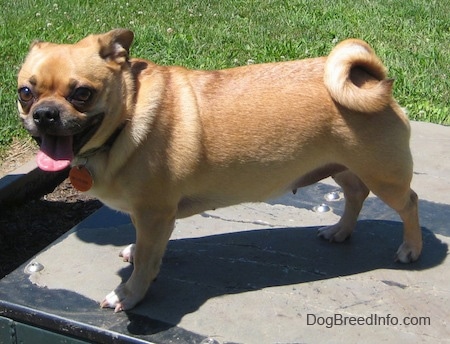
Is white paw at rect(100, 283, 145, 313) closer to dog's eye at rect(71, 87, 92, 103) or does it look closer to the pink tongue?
the pink tongue

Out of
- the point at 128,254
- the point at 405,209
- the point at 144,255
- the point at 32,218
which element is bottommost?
the point at 32,218

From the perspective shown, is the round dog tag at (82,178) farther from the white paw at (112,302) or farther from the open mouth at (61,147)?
the white paw at (112,302)

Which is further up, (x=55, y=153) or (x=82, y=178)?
(x=55, y=153)

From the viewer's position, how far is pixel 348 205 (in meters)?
3.54

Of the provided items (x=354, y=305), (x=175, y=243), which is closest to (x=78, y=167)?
(x=175, y=243)

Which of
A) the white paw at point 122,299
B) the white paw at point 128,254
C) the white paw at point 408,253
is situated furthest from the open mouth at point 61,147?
the white paw at point 408,253

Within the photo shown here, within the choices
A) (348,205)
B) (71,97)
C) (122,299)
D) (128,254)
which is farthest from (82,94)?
(348,205)

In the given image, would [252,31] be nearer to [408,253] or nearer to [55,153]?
[408,253]

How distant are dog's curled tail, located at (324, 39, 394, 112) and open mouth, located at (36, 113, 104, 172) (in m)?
0.95

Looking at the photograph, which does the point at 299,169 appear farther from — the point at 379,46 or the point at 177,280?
the point at 379,46

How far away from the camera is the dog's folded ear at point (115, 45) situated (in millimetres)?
2875

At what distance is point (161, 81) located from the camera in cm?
305

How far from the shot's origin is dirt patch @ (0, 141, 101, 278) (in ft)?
14.0

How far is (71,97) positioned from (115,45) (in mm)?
330
